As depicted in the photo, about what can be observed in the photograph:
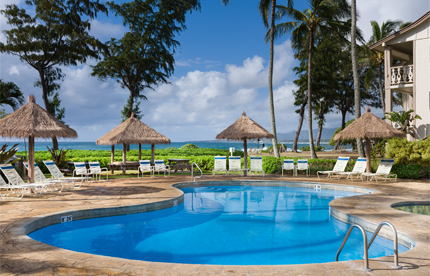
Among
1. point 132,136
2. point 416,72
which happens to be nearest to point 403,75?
point 416,72

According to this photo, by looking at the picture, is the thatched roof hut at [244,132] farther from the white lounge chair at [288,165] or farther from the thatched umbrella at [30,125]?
the thatched umbrella at [30,125]

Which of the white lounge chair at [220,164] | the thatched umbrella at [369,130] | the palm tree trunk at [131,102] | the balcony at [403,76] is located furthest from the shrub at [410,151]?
the palm tree trunk at [131,102]

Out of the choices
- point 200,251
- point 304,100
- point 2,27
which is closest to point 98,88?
point 2,27

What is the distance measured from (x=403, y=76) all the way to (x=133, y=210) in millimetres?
16092

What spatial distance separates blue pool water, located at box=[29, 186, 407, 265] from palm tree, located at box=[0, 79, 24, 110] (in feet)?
48.4

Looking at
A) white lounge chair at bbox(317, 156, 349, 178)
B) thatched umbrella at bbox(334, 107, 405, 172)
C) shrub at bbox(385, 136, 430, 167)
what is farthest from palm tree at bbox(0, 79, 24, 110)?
shrub at bbox(385, 136, 430, 167)

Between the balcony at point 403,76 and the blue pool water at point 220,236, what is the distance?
11.1 metres

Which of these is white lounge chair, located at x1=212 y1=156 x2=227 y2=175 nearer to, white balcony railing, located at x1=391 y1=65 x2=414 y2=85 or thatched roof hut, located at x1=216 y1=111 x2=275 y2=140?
thatched roof hut, located at x1=216 y1=111 x2=275 y2=140

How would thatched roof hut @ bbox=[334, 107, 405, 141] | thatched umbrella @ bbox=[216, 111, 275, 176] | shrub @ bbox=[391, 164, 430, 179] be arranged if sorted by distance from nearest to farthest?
thatched roof hut @ bbox=[334, 107, 405, 141]
shrub @ bbox=[391, 164, 430, 179]
thatched umbrella @ bbox=[216, 111, 275, 176]

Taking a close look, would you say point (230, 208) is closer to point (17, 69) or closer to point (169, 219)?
point (169, 219)

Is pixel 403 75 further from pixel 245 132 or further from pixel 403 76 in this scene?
pixel 245 132

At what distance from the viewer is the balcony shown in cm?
1716

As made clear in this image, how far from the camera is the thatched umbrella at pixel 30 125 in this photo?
30.4 ft

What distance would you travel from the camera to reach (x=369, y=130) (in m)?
13.6
